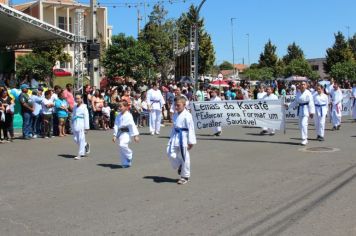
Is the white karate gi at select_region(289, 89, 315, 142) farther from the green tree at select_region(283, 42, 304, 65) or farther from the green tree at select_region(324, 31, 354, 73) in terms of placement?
the green tree at select_region(283, 42, 304, 65)

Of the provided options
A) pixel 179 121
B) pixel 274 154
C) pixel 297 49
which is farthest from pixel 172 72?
pixel 297 49

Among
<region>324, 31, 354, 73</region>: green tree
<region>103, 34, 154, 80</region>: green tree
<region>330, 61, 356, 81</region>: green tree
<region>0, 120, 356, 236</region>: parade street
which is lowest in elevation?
<region>0, 120, 356, 236</region>: parade street

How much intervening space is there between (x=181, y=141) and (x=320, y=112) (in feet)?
25.9

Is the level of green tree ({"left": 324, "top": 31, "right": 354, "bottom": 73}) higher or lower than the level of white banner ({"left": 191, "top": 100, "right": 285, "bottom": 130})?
higher

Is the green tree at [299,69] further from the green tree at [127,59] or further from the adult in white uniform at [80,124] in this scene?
the adult in white uniform at [80,124]

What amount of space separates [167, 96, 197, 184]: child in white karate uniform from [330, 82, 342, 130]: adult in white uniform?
1133 centimetres

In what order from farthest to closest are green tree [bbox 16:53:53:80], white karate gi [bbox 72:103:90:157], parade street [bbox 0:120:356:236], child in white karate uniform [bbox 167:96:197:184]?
green tree [bbox 16:53:53:80] → white karate gi [bbox 72:103:90:157] → child in white karate uniform [bbox 167:96:197:184] → parade street [bbox 0:120:356:236]

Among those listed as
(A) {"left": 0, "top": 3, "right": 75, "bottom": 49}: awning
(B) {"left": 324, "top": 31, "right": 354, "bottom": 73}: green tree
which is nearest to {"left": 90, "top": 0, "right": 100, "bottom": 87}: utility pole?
(A) {"left": 0, "top": 3, "right": 75, "bottom": 49}: awning

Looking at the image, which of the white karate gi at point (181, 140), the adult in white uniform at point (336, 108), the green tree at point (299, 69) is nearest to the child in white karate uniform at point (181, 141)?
the white karate gi at point (181, 140)

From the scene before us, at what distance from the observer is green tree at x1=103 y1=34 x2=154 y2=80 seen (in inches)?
1288

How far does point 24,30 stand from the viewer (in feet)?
87.2

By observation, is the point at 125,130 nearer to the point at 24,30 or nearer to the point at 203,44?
the point at 24,30

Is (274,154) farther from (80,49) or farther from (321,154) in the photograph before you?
(80,49)

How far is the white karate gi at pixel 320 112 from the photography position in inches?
611
